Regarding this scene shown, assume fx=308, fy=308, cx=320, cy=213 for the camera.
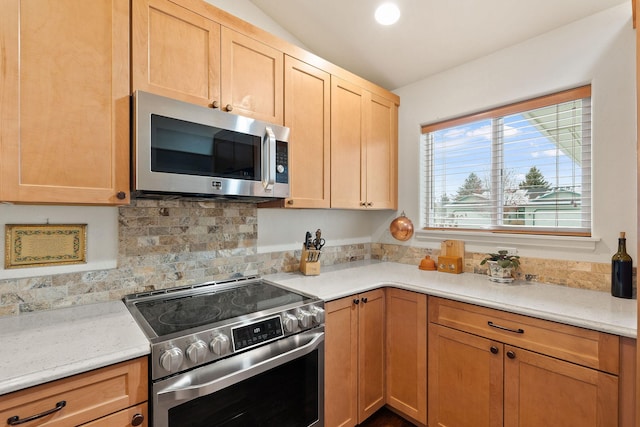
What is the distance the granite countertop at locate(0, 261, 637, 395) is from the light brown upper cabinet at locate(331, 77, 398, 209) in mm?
618

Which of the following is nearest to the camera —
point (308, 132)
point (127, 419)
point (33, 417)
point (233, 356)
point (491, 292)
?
point (33, 417)

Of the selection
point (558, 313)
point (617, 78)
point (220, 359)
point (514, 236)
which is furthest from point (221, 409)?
point (617, 78)

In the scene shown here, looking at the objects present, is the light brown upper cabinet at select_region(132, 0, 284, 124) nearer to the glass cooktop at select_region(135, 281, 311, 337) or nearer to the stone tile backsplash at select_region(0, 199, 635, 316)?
the stone tile backsplash at select_region(0, 199, 635, 316)

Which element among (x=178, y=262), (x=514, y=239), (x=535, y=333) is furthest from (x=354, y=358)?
(x=514, y=239)

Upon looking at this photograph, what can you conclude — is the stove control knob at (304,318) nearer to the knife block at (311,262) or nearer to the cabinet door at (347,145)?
the knife block at (311,262)

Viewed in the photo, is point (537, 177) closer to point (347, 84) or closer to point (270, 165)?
point (347, 84)

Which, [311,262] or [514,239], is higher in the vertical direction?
[514,239]

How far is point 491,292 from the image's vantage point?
1739mm

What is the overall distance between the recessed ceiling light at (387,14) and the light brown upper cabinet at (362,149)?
17.7 inches

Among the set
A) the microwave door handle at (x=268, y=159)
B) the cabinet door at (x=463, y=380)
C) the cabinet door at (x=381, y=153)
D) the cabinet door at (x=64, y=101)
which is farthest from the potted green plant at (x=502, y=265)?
the cabinet door at (x=64, y=101)

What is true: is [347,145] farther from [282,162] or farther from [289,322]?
[289,322]

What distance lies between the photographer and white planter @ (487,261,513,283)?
1.96 m

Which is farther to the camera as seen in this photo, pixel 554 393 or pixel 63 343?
pixel 554 393

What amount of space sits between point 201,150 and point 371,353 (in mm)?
1556
